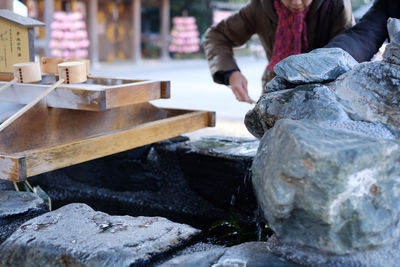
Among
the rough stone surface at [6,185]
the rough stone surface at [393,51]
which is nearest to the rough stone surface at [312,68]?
the rough stone surface at [393,51]

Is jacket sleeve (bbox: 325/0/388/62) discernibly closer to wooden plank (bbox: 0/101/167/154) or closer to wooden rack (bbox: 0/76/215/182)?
wooden rack (bbox: 0/76/215/182)

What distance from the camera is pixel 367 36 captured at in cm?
216

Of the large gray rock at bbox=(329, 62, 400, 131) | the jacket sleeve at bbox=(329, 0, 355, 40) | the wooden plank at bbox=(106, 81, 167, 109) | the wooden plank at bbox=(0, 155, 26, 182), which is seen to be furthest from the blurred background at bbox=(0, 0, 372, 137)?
the large gray rock at bbox=(329, 62, 400, 131)

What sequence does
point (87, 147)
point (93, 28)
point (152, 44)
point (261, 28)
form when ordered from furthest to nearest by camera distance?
point (152, 44) → point (93, 28) → point (261, 28) → point (87, 147)

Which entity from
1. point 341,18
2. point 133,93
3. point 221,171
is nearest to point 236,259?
point 133,93

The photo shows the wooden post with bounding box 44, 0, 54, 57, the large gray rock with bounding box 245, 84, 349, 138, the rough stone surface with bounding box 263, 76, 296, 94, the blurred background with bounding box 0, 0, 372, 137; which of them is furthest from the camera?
the wooden post with bounding box 44, 0, 54, 57

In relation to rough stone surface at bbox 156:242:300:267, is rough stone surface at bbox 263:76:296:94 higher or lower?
higher

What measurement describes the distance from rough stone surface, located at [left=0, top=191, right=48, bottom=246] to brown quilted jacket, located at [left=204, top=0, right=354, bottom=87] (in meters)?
1.39

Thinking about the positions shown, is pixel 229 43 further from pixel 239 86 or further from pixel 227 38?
pixel 239 86

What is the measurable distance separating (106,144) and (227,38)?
1.33m

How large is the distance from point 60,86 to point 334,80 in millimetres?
1173

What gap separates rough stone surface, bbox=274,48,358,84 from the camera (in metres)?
1.58

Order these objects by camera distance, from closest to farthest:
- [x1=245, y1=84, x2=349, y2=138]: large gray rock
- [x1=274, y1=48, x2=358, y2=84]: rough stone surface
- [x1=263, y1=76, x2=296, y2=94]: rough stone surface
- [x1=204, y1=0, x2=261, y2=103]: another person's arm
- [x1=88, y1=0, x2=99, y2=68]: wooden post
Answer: [x1=245, y1=84, x2=349, y2=138]: large gray rock → [x1=274, y1=48, x2=358, y2=84]: rough stone surface → [x1=263, y1=76, x2=296, y2=94]: rough stone surface → [x1=204, y1=0, x2=261, y2=103]: another person's arm → [x1=88, y1=0, x2=99, y2=68]: wooden post

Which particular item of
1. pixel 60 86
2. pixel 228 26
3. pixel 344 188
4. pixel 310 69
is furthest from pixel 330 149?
pixel 228 26
